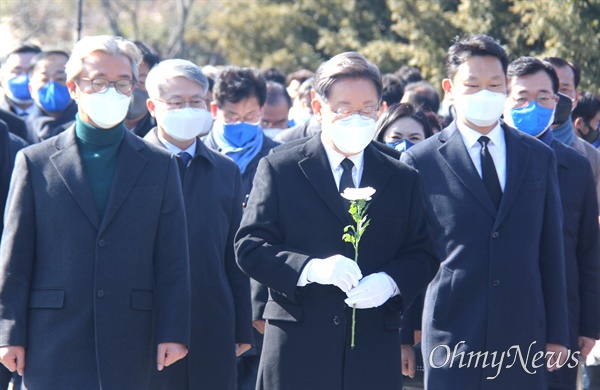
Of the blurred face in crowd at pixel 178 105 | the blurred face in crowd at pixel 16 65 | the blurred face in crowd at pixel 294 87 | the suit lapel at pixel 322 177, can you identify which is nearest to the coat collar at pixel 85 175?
the suit lapel at pixel 322 177

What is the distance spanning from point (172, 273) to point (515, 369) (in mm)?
1702

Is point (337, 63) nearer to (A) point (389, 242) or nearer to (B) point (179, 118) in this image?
(A) point (389, 242)

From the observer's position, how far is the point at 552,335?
17.0 ft

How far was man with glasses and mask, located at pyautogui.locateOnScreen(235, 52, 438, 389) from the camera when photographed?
4703mm

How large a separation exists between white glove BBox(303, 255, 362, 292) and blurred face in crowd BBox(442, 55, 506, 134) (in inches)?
49.1

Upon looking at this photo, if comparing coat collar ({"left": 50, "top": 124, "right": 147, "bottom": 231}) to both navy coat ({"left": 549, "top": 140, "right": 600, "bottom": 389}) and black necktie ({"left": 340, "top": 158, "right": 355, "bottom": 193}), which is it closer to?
black necktie ({"left": 340, "top": 158, "right": 355, "bottom": 193})

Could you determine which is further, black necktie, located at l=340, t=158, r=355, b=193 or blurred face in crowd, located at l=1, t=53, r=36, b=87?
blurred face in crowd, located at l=1, t=53, r=36, b=87

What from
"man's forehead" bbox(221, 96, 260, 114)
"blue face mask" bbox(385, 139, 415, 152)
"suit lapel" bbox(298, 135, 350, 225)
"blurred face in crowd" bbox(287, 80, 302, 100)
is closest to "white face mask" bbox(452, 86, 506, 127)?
"suit lapel" bbox(298, 135, 350, 225)

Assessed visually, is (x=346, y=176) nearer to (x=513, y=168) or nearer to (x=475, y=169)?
(x=475, y=169)

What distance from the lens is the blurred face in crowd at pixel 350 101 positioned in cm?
483

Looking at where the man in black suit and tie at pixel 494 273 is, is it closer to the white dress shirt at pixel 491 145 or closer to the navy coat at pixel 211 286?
the white dress shirt at pixel 491 145

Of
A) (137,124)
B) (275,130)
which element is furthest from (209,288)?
(275,130)

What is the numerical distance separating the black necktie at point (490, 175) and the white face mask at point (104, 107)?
5.86 feet

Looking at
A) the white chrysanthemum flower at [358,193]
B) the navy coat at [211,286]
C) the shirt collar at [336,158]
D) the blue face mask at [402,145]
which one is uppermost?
the blue face mask at [402,145]
